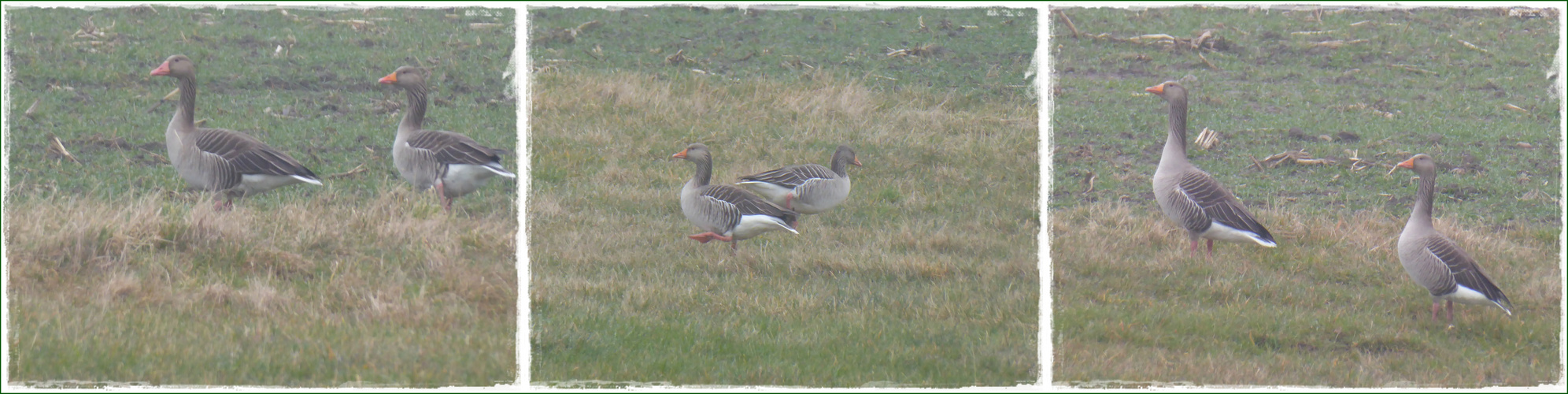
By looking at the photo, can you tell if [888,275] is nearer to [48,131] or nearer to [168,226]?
[168,226]

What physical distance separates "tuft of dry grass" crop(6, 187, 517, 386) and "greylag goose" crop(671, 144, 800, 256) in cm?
149

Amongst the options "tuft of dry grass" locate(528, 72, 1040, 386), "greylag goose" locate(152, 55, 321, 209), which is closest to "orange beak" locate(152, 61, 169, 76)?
"greylag goose" locate(152, 55, 321, 209)

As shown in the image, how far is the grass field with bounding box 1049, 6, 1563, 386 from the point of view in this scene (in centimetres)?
587

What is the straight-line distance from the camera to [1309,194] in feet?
31.0

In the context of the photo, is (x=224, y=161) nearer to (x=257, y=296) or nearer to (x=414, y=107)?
(x=414, y=107)

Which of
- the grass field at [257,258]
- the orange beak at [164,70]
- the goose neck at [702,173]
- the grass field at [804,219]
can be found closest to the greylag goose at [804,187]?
the grass field at [804,219]

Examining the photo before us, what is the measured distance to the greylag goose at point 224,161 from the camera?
25.1ft

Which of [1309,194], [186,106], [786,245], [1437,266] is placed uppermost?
[186,106]

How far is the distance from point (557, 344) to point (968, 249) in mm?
3327

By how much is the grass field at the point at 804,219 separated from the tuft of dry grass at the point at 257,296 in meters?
0.41

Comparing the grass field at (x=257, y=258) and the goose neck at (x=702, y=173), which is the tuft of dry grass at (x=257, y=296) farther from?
the goose neck at (x=702, y=173)

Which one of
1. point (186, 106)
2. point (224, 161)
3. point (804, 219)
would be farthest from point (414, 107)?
point (804, 219)

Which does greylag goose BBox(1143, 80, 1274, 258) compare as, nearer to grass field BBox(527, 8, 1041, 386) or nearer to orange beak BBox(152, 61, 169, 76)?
grass field BBox(527, 8, 1041, 386)

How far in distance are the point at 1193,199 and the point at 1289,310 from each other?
1226mm
